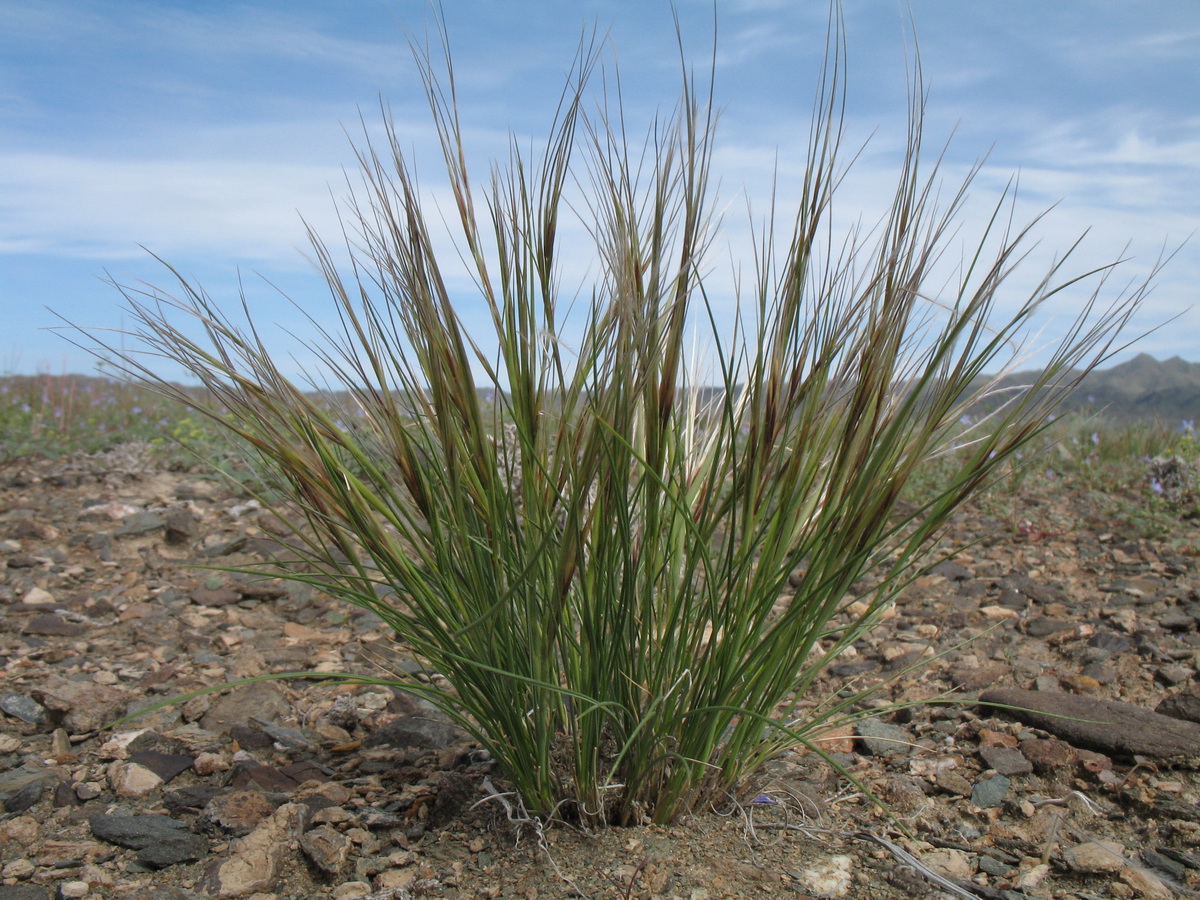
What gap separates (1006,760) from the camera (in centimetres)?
232

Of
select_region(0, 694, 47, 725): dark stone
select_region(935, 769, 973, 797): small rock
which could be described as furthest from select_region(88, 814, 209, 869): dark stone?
select_region(935, 769, 973, 797): small rock

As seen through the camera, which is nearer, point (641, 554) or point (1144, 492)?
point (641, 554)

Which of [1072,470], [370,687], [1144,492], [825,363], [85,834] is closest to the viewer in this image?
[825,363]

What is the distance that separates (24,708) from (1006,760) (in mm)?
2891

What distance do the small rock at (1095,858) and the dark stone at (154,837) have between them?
6.07ft

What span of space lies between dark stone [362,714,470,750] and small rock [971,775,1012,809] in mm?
1306

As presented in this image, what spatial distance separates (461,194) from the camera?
1591mm

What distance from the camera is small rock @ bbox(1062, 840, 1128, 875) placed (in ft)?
6.13

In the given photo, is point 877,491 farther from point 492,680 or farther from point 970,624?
point 970,624

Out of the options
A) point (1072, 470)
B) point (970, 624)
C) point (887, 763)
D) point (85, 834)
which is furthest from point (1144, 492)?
point (85, 834)

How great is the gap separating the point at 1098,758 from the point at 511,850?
1576mm

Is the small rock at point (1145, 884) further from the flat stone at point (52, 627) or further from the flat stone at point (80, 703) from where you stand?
the flat stone at point (52, 627)

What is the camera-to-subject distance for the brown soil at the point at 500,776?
1760mm

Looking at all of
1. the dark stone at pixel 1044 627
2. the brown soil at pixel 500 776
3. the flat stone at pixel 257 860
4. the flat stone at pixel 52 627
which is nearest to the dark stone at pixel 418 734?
the brown soil at pixel 500 776
